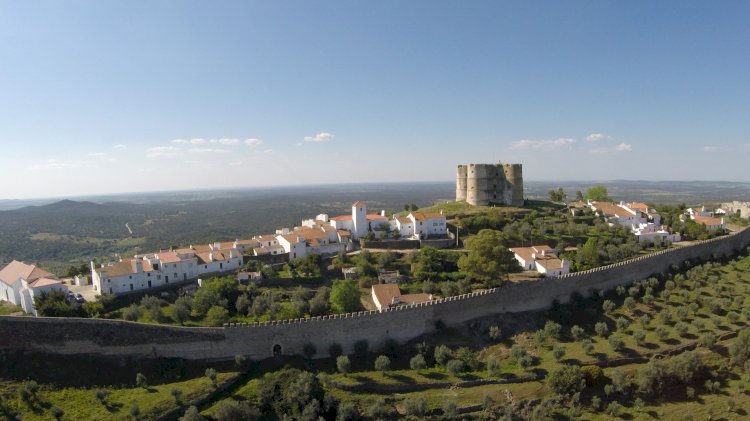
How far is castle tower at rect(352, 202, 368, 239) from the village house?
14259mm

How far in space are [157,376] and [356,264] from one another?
729 inches

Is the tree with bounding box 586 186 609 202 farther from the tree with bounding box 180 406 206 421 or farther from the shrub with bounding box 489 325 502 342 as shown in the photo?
the tree with bounding box 180 406 206 421

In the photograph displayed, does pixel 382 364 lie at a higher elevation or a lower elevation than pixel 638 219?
lower

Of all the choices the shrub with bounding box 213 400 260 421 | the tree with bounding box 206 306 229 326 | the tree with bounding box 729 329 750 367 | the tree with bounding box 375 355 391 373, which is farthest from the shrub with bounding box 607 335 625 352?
the tree with bounding box 206 306 229 326

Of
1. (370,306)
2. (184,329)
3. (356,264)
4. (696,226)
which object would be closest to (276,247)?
(356,264)

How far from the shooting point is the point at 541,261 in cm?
3731

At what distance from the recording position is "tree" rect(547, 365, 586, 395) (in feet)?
74.8

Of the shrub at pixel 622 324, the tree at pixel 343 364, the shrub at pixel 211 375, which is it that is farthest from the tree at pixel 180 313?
the shrub at pixel 622 324

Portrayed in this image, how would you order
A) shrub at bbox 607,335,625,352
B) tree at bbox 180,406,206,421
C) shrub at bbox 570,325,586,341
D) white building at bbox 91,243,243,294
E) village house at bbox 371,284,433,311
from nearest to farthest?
tree at bbox 180,406,206,421 < shrub at bbox 607,335,625,352 < shrub at bbox 570,325,586,341 < village house at bbox 371,284,433,311 < white building at bbox 91,243,243,294

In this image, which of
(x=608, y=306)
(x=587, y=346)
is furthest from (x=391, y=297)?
(x=608, y=306)

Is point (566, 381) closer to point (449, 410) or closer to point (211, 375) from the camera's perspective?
point (449, 410)

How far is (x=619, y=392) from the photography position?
23.2 m

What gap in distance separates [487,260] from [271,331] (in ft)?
55.1

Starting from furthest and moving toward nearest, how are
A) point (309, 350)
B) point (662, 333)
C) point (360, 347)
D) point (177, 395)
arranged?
1. point (360, 347)
2. point (662, 333)
3. point (309, 350)
4. point (177, 395)
